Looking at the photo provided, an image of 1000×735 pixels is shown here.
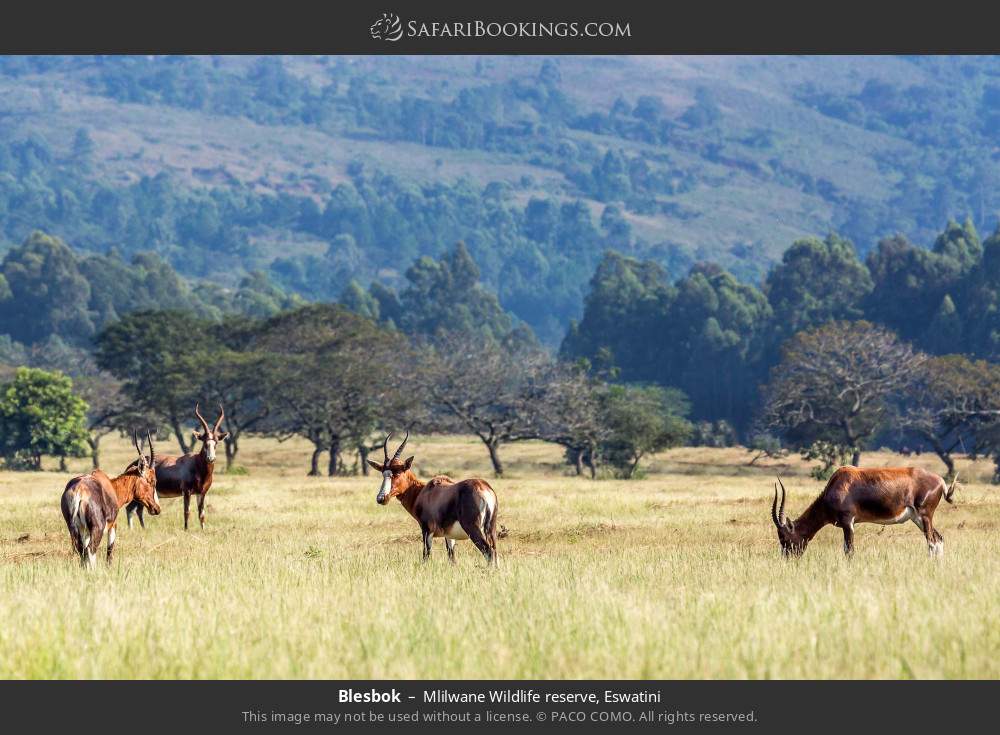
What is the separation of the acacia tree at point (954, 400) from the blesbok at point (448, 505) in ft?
158

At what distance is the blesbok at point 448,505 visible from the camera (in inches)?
818

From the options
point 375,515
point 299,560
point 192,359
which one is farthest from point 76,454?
point 299,560

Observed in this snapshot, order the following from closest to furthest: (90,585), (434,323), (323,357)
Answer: (90,585), (323,357), (434,323)

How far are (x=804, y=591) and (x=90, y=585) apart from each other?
8.84m

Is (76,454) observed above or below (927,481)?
below

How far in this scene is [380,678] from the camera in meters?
13.2

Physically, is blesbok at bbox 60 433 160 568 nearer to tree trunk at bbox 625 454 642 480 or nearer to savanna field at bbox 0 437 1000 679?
savanna field at bbox 0 437 1000 679

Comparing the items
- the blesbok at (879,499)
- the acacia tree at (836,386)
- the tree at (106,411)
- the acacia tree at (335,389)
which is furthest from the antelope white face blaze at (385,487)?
the tree at (106,411)

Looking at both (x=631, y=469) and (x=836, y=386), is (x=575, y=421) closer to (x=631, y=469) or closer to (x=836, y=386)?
(x=631, y=469)

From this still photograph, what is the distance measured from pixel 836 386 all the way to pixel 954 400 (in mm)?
5476

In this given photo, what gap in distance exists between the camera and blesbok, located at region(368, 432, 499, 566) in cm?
2077
